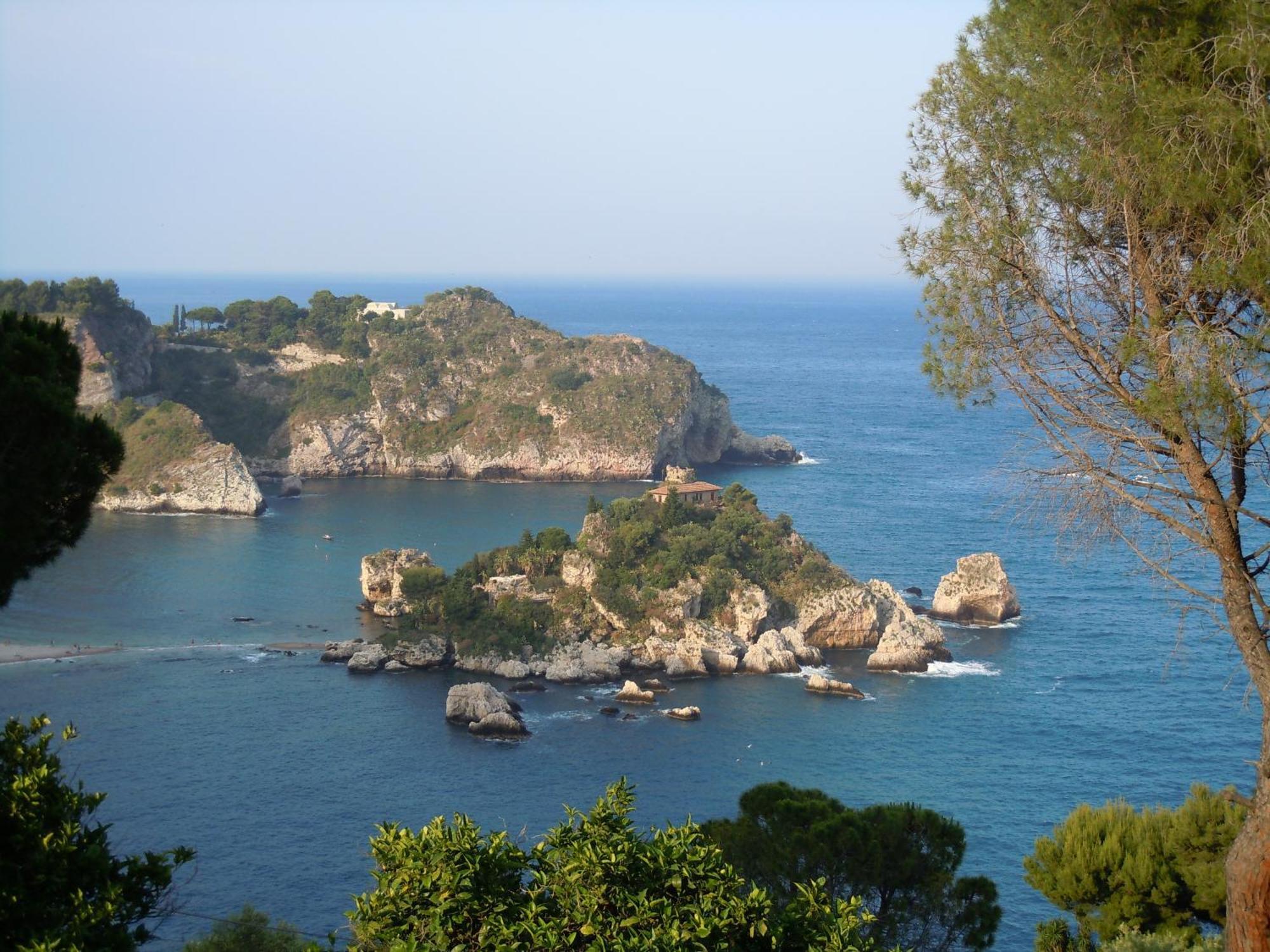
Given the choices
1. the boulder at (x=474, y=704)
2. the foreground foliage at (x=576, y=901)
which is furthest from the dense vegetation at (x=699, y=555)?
the foreground foliage at (x=576, y=901)

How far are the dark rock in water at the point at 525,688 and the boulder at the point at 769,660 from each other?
5.79 meters

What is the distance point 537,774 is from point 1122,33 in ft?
71.9

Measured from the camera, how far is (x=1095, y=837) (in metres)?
9.62

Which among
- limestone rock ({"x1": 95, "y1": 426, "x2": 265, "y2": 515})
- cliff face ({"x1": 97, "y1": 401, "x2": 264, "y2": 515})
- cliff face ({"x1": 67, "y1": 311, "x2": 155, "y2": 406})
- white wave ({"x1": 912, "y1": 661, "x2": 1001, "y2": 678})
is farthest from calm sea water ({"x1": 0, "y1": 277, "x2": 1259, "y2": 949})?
cliff face ({"x1": 67, "y1": 311, "x2": 155, "y2": 406})

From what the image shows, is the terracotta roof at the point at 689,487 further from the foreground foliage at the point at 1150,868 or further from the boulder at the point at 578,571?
the foreground foliage at the point at 1150,868

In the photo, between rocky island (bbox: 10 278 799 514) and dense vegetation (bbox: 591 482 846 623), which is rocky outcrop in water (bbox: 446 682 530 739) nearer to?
dense vegetation (bbox: 591 482 846 623)

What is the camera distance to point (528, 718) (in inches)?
1176

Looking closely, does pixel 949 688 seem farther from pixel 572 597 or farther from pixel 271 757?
pixel 271 757

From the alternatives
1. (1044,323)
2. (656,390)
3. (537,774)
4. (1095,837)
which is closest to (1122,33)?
(1044,323)

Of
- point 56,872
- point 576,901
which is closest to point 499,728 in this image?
point 56,872

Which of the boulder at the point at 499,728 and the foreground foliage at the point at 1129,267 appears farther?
the boulder at the point at 499,728

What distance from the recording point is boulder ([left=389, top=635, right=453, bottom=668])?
1335 inches

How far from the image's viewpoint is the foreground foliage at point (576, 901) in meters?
5.59

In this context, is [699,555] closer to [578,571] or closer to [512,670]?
[578,571]
